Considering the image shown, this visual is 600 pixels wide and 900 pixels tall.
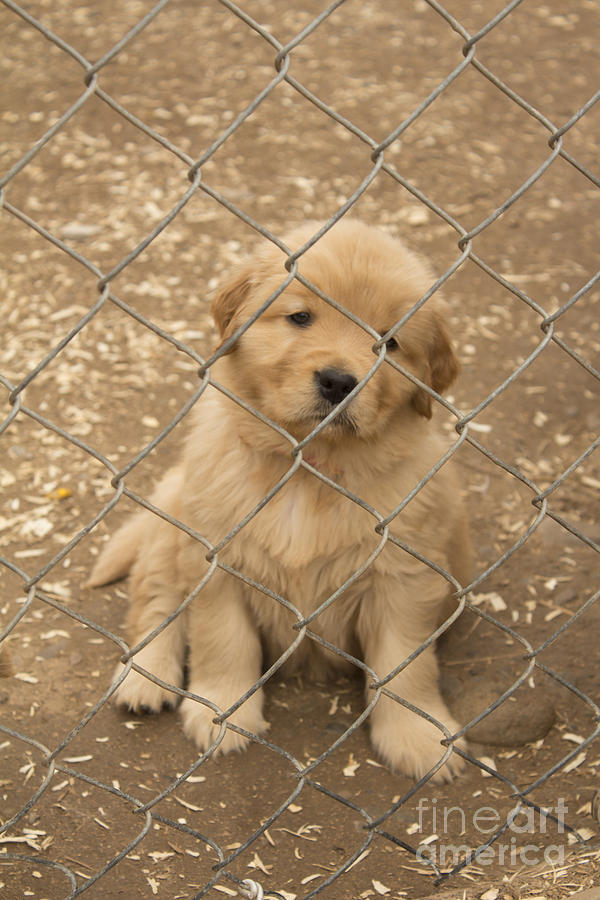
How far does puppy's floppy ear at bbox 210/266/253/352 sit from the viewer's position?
8.79 ft

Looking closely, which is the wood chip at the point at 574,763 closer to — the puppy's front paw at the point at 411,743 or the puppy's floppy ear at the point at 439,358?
the puppy's front paw at the point at 411,743

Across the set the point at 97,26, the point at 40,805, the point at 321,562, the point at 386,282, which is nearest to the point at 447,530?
the point at 321,562

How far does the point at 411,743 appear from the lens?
2789mm

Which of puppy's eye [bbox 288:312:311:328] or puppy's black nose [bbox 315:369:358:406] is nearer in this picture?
puppy's black nose [bbox 315:369:358:406]

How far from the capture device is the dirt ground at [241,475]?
2457 millimetres

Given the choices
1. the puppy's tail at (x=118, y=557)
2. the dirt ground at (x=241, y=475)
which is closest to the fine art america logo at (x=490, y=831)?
the dirt ground at (x=241, y=475)

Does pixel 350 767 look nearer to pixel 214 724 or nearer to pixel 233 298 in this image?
pixel 214 724

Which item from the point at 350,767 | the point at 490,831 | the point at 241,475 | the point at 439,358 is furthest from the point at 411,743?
the point at 439,358

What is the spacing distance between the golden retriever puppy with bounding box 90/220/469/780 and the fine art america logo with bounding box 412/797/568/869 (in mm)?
163

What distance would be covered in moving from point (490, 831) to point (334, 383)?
1.21m

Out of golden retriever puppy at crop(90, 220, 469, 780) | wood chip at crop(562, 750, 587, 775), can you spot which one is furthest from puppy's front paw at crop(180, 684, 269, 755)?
wood chip at crop(562, 750, 587, 775)

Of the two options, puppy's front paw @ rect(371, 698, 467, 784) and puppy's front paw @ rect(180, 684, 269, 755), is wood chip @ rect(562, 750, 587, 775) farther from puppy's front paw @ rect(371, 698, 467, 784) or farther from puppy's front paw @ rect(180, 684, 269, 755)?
puppy's front paw @ rect(180, 684, 269, 755)

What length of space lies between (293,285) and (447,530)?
2.75ft

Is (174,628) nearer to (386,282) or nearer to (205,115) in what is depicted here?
(386,282)
